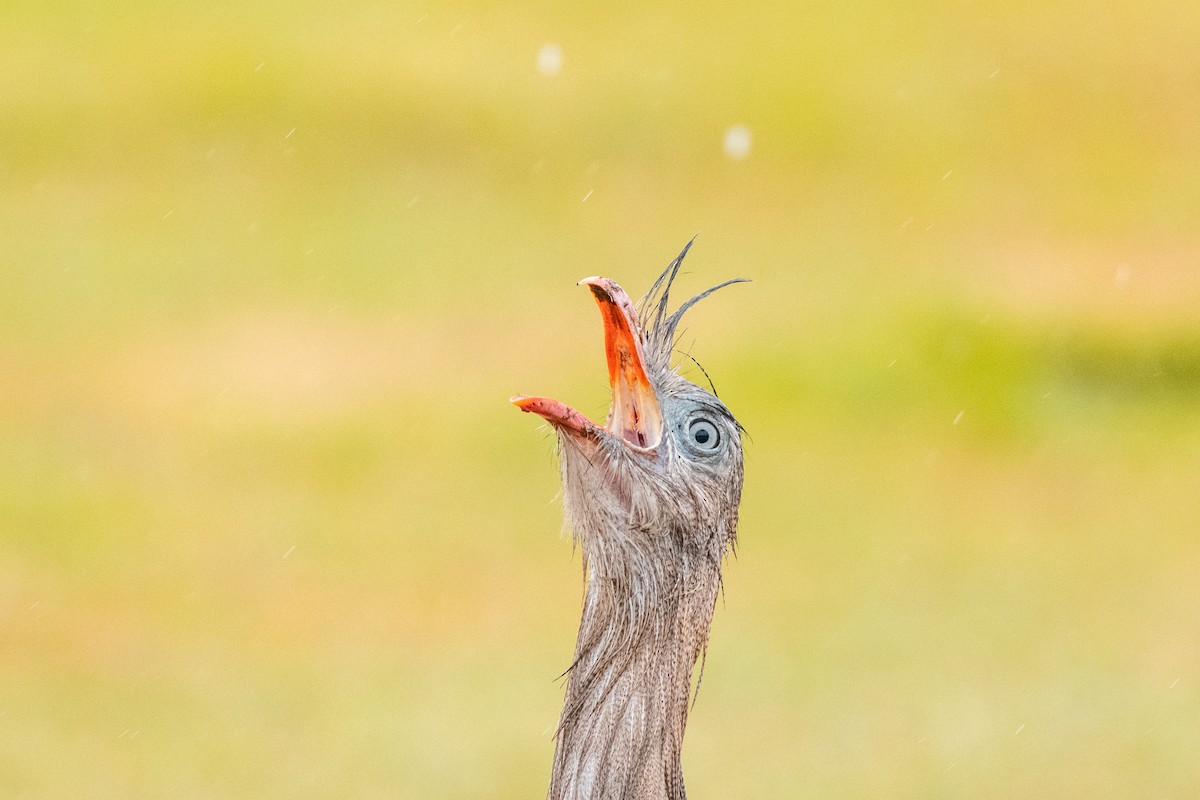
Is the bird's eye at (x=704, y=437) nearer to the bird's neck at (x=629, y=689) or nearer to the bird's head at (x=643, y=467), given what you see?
the bird's head at (x=643, y=467)

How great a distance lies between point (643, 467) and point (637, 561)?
0.16 m

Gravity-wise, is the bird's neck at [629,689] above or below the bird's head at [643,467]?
below

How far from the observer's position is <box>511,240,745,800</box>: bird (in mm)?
2748

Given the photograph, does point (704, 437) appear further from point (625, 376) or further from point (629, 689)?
point (629, 689)

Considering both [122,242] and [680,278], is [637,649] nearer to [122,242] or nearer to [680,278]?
[680,278]

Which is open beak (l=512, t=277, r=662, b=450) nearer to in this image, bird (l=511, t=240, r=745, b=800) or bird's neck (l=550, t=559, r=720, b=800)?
bird (l=511, t=240, r=745, b=800)

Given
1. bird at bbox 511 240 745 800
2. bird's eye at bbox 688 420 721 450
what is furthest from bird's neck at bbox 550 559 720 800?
bird's eye at bbox 688 420 721 450

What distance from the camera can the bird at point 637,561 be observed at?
2.75 metres

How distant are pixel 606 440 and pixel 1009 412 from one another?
617cm

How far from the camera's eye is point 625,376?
112 inches

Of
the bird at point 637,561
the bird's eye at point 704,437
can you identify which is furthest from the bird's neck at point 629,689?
the bird's eye at point 704,437

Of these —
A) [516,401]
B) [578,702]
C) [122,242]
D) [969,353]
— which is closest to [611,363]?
[516,401]

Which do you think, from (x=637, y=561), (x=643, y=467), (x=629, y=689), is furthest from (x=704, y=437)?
(x=629, y=689)

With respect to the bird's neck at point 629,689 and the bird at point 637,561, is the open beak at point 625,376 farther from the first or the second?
the bird's neck at point 629,689
